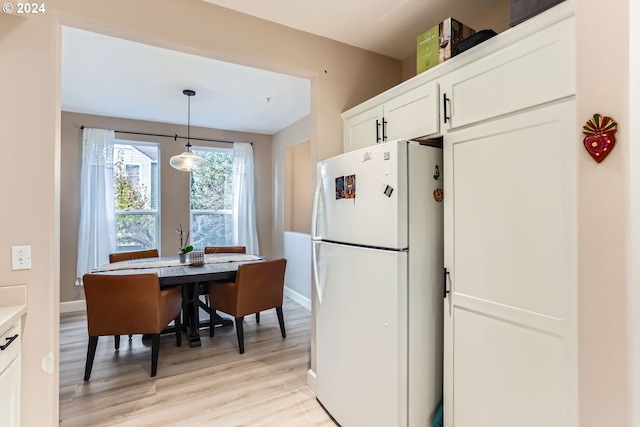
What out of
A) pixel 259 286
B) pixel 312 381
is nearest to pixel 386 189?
pixel 312 381

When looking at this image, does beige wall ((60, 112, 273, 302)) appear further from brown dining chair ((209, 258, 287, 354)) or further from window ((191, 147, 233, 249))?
brown dining chair ((209, 258, 287, 354))

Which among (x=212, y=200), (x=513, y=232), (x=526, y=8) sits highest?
(x=526, y=8)

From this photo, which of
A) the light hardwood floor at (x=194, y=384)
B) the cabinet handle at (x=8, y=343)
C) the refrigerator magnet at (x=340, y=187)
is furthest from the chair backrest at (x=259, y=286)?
the cabinet handle at (x=8, y=343)

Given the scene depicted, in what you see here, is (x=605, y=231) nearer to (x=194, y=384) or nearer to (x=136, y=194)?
(x=194, y=384)

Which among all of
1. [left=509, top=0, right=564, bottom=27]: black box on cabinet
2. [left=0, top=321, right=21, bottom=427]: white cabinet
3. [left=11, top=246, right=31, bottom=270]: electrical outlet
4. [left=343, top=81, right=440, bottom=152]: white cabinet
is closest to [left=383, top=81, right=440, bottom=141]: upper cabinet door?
[left=343, top=81, right=440, bottom=152]: white cabinet

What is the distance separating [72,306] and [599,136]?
17.9 ft

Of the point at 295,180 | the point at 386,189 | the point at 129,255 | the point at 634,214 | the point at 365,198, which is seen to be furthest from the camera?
the point at 295,180

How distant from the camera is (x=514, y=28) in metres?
1.33

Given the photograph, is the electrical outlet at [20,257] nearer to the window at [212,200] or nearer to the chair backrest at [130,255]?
the chair backrest at [130,255]

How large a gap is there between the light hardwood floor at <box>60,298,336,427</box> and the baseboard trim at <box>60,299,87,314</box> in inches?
32.7

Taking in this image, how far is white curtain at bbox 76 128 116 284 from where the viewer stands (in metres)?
4.24

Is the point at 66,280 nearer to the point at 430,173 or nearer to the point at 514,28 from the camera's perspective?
the point at 430,173

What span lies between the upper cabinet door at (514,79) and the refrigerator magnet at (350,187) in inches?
22.3

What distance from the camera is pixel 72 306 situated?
4270mm
